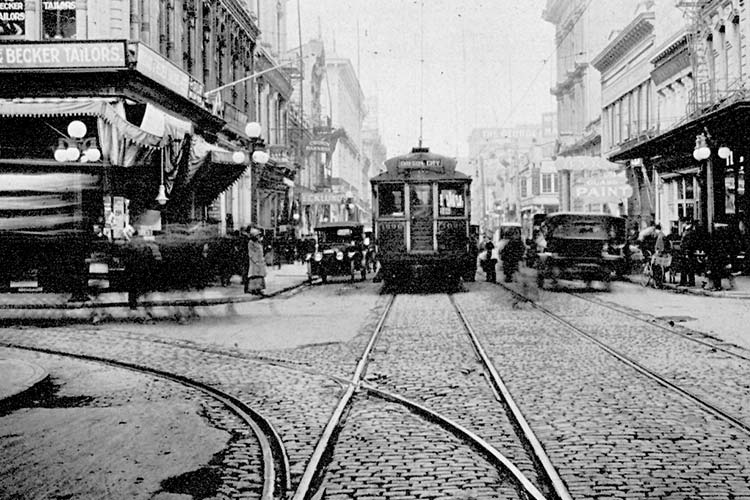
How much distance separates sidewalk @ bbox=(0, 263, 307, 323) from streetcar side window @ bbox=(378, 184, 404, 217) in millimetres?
3674

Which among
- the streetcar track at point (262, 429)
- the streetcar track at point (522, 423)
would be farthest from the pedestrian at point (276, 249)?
the streetcar track at point (262, 429)

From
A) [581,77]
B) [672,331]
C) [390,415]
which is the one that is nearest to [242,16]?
[672,331]

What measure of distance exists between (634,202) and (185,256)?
1195 inches

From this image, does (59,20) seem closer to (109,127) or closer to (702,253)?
(109,127)

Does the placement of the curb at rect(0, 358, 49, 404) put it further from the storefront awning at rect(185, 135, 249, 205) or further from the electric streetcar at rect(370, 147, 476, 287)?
the storefront awning at rect(185, 135, 249, 205)

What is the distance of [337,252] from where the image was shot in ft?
91.8

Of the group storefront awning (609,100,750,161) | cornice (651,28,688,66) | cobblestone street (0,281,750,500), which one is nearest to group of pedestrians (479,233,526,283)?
storefront awning (609,100,750,161)

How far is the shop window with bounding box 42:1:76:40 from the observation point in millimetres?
22188

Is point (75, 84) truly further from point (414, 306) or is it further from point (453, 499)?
point (453, 499)

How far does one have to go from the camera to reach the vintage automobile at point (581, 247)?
898 inches

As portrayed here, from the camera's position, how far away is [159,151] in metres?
21.6

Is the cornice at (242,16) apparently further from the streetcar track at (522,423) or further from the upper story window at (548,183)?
the upper story window at (548,183)

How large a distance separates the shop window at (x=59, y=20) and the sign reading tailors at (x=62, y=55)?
105 cm

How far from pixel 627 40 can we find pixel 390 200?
27.2 meters
